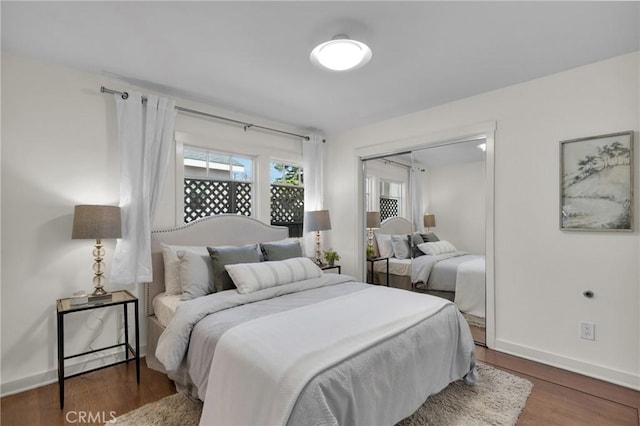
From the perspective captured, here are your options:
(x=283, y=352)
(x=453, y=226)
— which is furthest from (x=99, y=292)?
(x=453, y=226)

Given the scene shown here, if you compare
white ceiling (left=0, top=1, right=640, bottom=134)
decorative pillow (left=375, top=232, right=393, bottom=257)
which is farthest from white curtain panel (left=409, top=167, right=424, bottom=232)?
white ceiling (left=0, top=1, right=640, bottom=134)

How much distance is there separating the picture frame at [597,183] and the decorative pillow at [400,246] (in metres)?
1.56

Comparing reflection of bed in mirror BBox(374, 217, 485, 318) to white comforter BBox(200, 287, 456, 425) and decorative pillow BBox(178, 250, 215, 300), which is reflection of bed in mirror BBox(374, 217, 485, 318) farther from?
decorative pillow BBox(178, 250, 215, 300)

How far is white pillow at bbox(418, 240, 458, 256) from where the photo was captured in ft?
11.1

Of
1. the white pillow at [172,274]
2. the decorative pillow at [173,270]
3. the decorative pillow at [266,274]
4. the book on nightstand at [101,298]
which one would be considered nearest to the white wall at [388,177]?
the decorative pillow at [266,274]

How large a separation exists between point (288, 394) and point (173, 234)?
2165 mm

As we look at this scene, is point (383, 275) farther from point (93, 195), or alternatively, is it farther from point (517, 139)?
point (93, 195)

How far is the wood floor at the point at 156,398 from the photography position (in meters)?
1.92

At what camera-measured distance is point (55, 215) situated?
2416 mm

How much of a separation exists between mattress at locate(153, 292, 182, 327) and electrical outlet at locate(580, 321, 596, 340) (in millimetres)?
3179

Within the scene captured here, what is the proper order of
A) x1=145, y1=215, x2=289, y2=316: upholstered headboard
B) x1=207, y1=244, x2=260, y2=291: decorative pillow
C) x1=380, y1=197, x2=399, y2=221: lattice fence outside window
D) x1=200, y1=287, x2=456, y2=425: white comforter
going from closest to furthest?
x1=200, y1=287, x2=456, y2=425: white comforter
x1=207, y1=244, x2=260, y2=291: decorative pillow
x1=145, y1=215, x2=289, y2=316: upholstered headboard
x1=380, y1=197, x2=399, y2=221: lattice fence outside window

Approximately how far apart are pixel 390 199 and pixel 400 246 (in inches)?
23.9

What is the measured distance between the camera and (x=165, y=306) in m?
2.45

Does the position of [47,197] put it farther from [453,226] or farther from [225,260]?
[453,226]
